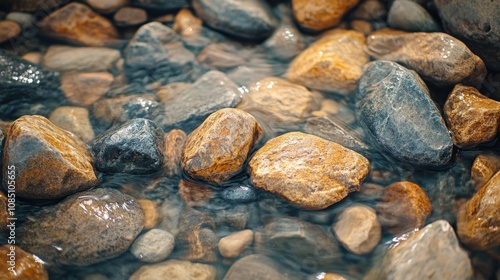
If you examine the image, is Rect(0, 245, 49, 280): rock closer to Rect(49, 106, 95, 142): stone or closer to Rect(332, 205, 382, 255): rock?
Rect(49, 106, 95, 142): stone

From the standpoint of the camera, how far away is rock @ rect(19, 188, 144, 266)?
2.60 metres

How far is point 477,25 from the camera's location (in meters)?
3.21

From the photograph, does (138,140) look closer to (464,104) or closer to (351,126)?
(351,126)

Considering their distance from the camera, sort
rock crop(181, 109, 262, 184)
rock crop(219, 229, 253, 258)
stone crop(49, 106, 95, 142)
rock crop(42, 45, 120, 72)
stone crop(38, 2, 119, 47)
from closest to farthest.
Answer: rock crop(219, 229, 253, 258) → rock crop(181, 109, 262, 184) → stone crop(49, 106, 95, 142) → rock crop(42, 45, 120, 72) → stone crop(38, 2, 119, 47)

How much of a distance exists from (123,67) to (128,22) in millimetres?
540

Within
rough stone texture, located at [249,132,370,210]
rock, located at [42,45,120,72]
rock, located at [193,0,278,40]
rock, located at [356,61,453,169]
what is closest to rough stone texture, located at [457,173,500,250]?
rock, located at [356,61,453,169]

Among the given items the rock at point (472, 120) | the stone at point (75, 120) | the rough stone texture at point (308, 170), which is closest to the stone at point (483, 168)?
the rock at point (472, 120)

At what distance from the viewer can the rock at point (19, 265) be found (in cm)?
246

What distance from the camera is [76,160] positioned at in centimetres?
282

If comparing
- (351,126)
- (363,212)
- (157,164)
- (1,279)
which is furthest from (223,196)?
(1,279)

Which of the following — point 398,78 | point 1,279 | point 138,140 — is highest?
point 398,78

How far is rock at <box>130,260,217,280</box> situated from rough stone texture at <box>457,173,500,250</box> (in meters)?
1.55

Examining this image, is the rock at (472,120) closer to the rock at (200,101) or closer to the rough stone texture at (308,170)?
the rough stone texture at (308,170)

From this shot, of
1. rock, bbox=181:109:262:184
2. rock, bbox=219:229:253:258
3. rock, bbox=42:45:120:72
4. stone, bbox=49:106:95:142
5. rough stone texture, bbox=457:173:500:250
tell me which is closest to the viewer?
rough stone texture, bbox=457:173:500:250
